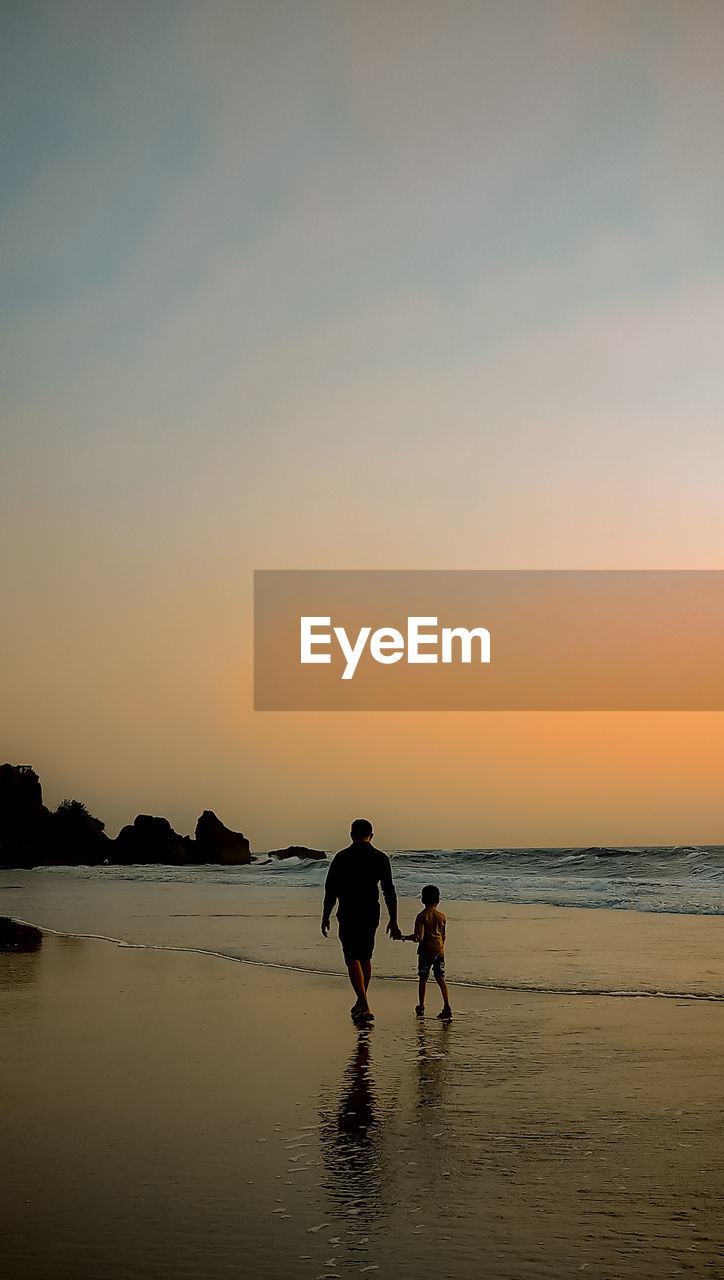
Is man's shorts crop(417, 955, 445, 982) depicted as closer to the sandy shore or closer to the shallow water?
the sandy shore

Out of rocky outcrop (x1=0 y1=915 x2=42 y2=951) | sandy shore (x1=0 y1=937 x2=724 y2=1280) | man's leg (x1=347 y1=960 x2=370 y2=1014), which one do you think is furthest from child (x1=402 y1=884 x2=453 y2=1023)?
rocky outcrop (x1=0 y1=915 x2=42 y2=951)

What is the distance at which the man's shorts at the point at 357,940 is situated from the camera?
10.8 m

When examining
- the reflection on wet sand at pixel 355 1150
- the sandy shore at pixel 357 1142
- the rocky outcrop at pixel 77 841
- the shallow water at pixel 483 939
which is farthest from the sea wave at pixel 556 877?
the reflection on wet sand at pixel 355 1150

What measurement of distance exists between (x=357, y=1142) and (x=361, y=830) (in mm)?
4784

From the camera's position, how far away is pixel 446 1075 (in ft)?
26.3

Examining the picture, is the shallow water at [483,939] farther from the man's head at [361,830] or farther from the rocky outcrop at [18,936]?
the man's head at [361,830]

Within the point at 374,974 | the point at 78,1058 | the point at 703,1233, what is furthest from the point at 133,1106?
the point at 374,974

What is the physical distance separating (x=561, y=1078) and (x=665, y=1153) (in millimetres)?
1975

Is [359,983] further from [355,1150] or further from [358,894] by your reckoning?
[355,1150]

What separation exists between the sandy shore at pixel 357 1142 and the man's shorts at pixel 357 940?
61 centimetres

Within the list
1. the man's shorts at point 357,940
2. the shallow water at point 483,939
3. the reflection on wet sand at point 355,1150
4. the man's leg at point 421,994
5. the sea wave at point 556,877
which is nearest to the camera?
the reflection on wet sand at point 355,1150

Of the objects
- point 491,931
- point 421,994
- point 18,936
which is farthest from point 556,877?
point 421,994

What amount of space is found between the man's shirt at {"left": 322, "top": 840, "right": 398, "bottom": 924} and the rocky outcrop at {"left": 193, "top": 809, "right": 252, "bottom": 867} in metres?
73.0

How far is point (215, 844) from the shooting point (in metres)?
83.4
